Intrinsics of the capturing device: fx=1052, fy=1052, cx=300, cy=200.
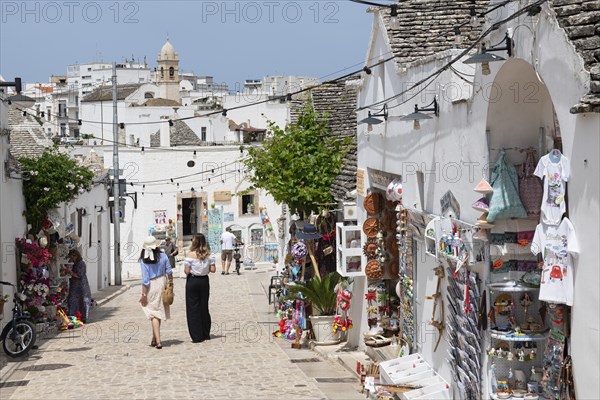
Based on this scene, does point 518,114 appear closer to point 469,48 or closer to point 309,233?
point 469,48

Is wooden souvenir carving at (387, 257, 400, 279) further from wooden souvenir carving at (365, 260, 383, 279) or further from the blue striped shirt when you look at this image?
the blue striped shirt

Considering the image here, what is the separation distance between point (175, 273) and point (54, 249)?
1794 cm

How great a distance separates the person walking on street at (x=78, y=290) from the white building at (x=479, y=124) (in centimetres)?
707

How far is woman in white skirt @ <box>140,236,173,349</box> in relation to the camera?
52.8 ft

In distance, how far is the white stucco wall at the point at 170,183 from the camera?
5572cm

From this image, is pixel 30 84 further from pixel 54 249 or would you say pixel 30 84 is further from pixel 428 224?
pixel 428 224

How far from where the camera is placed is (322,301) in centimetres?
1780

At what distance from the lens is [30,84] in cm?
10544

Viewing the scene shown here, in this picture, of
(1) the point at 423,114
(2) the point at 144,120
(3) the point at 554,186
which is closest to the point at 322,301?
(1) the point at 423,114

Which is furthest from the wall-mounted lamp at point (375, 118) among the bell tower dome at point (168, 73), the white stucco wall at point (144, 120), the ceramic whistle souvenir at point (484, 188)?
the bell tower dome at point (168, 73)

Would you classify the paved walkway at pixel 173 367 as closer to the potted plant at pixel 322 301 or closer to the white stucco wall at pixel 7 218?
the potted plant at pixel 322 301

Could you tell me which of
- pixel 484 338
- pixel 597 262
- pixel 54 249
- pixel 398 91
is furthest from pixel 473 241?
pixel 54 249

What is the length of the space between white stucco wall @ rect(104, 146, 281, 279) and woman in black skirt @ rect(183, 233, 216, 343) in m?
38.4

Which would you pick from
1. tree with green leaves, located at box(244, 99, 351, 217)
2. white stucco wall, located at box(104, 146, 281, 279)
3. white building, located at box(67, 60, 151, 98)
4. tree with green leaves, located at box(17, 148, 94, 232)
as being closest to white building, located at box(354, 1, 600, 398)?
tree with green leaves, located at box(244, 99, 351, 217)
